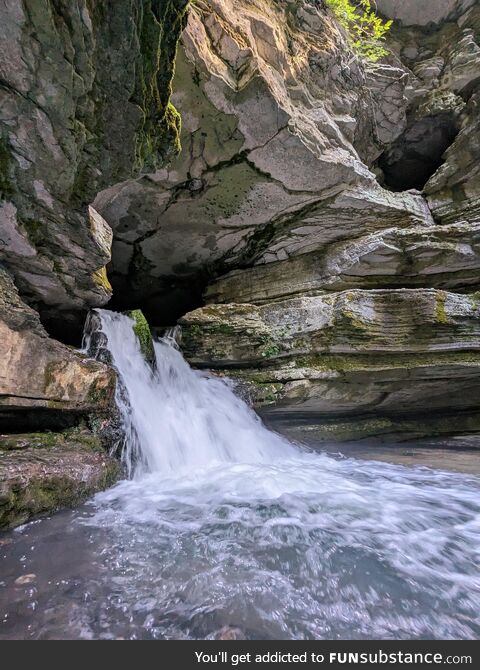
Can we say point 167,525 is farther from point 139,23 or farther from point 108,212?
point 108,212

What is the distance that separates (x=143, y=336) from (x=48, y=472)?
10.9 feet

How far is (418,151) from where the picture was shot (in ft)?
32.2

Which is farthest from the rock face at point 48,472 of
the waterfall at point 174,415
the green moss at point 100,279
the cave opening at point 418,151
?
the cave opening at point 418,151

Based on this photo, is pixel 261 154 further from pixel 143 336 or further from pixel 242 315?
pixel 143 336

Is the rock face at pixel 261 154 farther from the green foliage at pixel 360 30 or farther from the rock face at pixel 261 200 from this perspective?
the green foliage at pixel 360 30

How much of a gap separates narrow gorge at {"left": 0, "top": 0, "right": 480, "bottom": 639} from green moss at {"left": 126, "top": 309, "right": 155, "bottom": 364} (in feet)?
0.12

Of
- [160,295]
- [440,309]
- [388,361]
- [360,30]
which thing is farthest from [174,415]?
[360,30]

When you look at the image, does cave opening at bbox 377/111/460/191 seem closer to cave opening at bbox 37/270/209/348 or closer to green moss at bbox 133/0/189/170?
cave opening at bbox 37/270/209/348

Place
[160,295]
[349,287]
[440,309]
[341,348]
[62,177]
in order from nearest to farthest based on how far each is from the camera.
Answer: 1. [62,177]
2. [440,309]
3. [341,348]
4. [349,287]
5. [160,295]

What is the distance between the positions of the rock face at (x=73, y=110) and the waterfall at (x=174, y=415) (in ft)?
6.87

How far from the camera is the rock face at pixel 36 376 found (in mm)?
3596

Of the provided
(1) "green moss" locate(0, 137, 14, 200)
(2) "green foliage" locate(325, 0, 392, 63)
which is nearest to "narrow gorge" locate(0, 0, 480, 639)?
(1) "green moss" locate(0, 137, 14, 200)

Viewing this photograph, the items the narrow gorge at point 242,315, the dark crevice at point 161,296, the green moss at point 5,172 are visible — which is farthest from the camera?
the dark crevice at point 161,296
